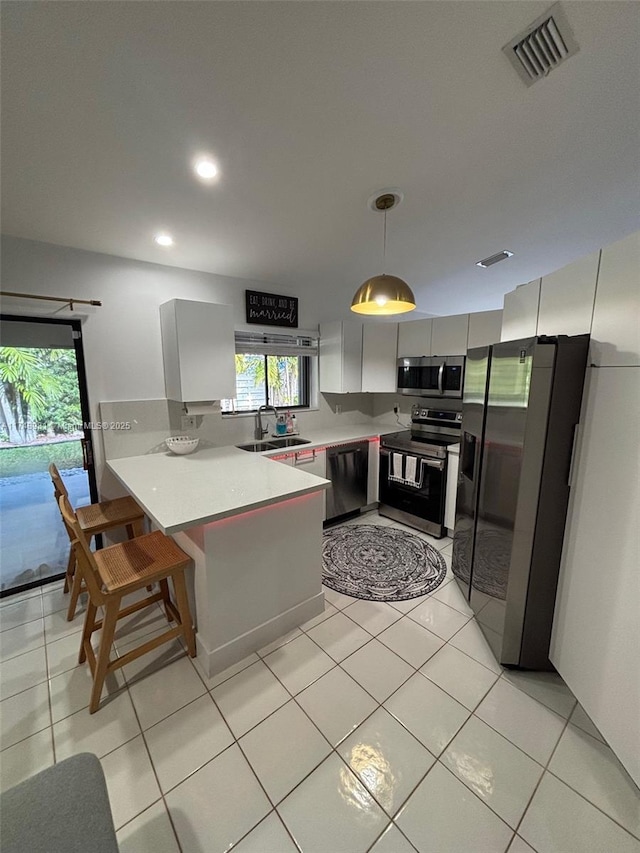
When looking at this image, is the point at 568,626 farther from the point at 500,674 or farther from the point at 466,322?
the point at 466,322

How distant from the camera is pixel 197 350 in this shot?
2.64 metres

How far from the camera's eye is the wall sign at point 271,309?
131 inches

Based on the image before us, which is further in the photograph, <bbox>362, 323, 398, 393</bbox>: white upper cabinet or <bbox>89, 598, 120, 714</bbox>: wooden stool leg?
<bbox>362, 323, 398, 393</bbox>: white upper cabinet

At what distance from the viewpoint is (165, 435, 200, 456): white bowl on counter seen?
8.96 ft

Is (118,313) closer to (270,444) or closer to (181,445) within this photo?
(181,445)

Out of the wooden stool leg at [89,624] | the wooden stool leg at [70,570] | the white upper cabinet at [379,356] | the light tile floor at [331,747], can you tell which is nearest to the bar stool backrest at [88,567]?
the wooden stool leg at [89,624]

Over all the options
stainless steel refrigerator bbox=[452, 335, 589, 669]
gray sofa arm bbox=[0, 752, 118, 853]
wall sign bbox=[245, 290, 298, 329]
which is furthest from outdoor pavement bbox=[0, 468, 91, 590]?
stainless steel refrigerator bbox=[452, 335, 589, 669]

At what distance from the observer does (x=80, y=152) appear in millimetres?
1438

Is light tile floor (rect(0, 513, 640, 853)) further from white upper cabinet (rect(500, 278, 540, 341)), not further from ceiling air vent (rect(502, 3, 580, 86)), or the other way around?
ceiling air vent (rect(502, 3, 580, 86))

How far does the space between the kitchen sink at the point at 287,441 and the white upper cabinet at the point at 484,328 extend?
6.38ft

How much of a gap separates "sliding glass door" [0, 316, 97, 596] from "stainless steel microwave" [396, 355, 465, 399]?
312 centimetres

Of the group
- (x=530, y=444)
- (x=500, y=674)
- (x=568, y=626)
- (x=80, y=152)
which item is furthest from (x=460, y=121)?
(x=500, y=674)

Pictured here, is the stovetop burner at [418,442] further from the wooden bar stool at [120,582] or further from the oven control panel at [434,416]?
the wooden bar stool at [120,582]

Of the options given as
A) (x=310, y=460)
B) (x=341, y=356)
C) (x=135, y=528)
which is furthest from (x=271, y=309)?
(x=135, y=528)
